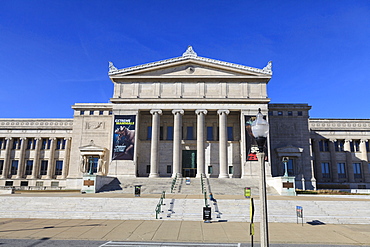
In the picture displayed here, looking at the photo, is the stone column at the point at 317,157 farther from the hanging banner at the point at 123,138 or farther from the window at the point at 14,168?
the window at the point at 14,168

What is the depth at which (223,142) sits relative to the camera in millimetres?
48062

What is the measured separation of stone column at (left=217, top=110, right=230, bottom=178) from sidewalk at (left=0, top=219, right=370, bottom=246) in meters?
26.9

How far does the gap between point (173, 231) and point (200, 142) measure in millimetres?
30652

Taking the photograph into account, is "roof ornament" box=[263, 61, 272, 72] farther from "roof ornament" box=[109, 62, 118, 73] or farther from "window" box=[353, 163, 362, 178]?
"window" box=[353, 163, 362, 178]

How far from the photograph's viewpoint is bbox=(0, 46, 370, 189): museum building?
47.8 metres

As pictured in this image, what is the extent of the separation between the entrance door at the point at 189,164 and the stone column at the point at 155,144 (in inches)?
229

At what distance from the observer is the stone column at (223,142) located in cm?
4712

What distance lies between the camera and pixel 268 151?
4638 centimetres

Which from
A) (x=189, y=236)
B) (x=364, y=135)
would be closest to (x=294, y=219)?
(x=189, y=236)

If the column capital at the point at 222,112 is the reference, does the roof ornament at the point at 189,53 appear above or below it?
above

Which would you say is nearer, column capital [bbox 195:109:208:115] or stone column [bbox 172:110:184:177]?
stone column [bbox 172:110:184:177]

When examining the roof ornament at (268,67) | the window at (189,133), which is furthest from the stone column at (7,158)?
the roof ornament at (268,67)

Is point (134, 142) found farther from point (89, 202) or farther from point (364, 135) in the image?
point (364, 135)

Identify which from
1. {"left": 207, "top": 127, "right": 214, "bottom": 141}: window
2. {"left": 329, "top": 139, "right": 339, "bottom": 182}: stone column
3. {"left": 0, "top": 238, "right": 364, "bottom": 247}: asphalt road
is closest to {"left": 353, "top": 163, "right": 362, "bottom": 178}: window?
{"left": 329, "top": 139, "right": 339, "bottom": 182}: stone column
